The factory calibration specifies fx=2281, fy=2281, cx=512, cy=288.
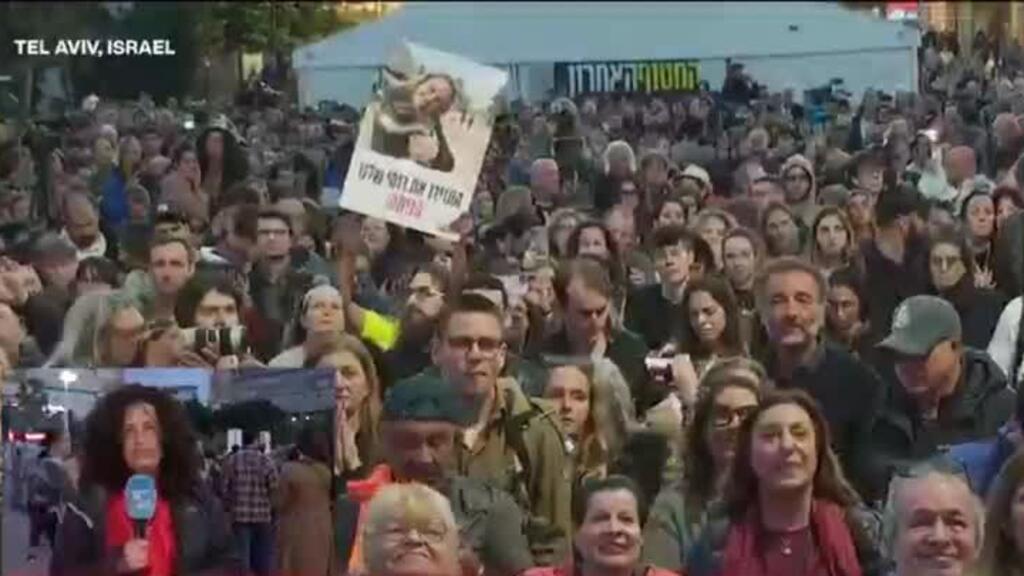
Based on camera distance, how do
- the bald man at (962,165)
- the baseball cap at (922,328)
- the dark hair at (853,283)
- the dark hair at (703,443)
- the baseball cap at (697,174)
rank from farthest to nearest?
the baseball cap at (697,174) < the bald man at (962,165) < the dark hair at (853,283) < the baseball cap at (922,328) < the dark hair at (703,443)

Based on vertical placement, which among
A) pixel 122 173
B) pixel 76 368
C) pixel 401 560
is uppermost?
pixel 122 173

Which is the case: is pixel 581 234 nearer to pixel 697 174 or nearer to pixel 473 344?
pixel 697 174

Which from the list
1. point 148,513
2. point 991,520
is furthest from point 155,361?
point 991,520

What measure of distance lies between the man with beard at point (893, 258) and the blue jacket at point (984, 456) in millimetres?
814

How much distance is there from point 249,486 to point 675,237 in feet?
6.35

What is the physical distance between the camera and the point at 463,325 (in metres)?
4.90

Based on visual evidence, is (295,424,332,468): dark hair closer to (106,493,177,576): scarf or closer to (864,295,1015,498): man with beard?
(106,493,177,576): scarf

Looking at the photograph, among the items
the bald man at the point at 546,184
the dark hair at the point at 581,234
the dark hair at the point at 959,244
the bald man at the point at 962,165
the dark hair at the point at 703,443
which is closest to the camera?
the dark hair at the point at 703,443

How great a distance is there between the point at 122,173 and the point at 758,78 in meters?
2.14

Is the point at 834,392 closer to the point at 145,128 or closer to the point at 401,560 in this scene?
the point at 401,560

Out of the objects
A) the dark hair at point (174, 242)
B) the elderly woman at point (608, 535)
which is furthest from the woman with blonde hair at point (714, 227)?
the elderly woman at point (608, 535)

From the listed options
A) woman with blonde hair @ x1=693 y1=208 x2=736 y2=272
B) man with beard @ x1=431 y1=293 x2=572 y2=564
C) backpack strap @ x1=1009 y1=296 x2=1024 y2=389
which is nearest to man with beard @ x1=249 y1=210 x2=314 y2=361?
man with beard @ x1=431 y1=293 x2=572 y2=564

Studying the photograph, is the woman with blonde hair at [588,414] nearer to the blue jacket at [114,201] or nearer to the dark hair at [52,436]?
the dark hair at [52,436]
